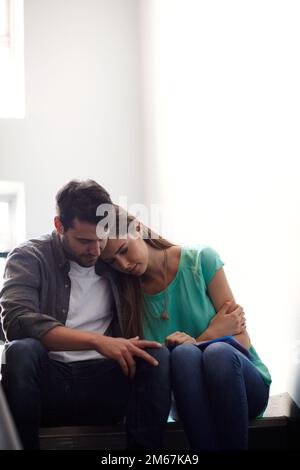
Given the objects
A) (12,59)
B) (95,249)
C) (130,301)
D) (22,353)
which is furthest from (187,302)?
(12,59)

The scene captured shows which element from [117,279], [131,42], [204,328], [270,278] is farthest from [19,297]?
[131,42]

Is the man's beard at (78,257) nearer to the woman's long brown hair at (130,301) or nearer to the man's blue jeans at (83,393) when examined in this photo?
the woman's long brown hair at (130,301)

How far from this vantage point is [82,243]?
1.84 m

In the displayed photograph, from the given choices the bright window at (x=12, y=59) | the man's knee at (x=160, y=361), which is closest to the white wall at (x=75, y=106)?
the bright window at (x=12, y=59)

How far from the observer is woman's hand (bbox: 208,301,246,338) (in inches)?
72.5

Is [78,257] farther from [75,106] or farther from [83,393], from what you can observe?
[75,106]

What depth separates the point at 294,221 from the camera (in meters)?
1.87

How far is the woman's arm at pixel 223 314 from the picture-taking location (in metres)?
1.84

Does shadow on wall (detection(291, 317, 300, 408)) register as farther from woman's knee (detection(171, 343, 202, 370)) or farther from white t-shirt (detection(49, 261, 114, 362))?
white t-shirt (detection(49, 261, 114, 362))

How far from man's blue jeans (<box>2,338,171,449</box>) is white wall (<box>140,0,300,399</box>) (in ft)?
1.53

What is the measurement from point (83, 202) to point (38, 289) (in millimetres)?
237

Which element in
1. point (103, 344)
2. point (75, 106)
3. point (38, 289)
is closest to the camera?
point (103, 344)
